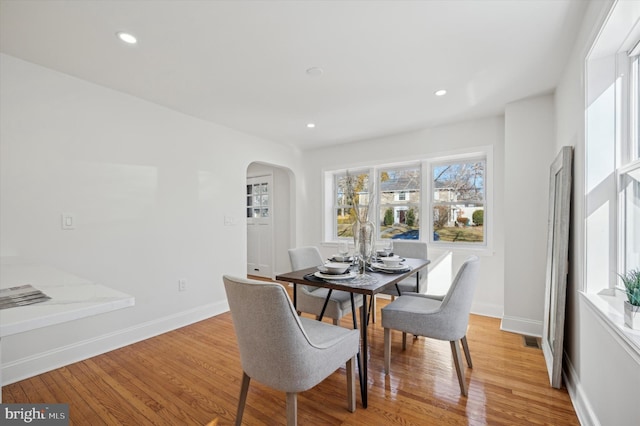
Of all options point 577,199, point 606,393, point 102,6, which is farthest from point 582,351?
point 102,6

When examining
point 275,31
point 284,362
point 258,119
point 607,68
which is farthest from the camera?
point 258,119

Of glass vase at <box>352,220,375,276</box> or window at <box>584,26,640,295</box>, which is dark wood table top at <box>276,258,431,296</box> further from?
window at <box>584,26,640,295</box>

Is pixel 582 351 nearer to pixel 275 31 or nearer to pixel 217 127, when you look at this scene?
pixel 275 31

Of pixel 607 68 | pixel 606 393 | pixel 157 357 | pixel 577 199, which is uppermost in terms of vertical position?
pixel 607 68

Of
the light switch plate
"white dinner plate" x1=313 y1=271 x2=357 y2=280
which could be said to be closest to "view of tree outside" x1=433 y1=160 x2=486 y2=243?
"white dinner plate" x1=313 y1=271 x2=357 y2=280

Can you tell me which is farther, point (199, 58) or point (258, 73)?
point (258, 73)

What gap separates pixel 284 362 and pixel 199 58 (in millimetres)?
2166

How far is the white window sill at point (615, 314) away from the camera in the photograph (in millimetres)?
1126

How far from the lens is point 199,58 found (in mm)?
2223

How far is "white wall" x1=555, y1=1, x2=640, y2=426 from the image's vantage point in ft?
4.09

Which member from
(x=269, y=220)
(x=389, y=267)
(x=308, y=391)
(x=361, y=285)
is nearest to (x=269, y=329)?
(x=361, y=285)

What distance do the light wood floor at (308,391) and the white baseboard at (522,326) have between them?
13.0 inches

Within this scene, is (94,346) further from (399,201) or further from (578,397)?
(399,201)

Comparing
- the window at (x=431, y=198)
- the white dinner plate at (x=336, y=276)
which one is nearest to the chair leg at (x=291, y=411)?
the white dinner plate at (x=336, y=276)
